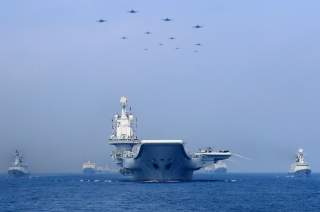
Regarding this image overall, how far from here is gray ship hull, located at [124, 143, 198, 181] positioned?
530 feet

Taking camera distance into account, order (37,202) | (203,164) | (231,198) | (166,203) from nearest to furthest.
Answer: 1. (166,203)
2. (37,202)
3. (231,198)
4. (203,164)

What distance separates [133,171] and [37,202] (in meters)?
65.4

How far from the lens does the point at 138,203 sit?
4272 inches

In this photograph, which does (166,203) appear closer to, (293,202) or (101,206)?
(101,206)

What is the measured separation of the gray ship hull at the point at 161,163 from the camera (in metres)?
162

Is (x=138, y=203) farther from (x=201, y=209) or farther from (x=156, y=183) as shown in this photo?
(x=156, y=183)

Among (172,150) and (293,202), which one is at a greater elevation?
(172,150)

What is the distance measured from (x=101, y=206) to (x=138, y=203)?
23.5ft

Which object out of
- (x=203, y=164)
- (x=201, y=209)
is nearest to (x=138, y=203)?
(x=201, y=209)

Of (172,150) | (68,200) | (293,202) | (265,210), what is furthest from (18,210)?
(172,150)

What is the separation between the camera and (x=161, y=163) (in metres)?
164

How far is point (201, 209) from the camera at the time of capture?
100812 millimetres

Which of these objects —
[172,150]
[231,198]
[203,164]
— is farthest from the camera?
[203,164]

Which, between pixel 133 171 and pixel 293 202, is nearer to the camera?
A: pixel 293 202
